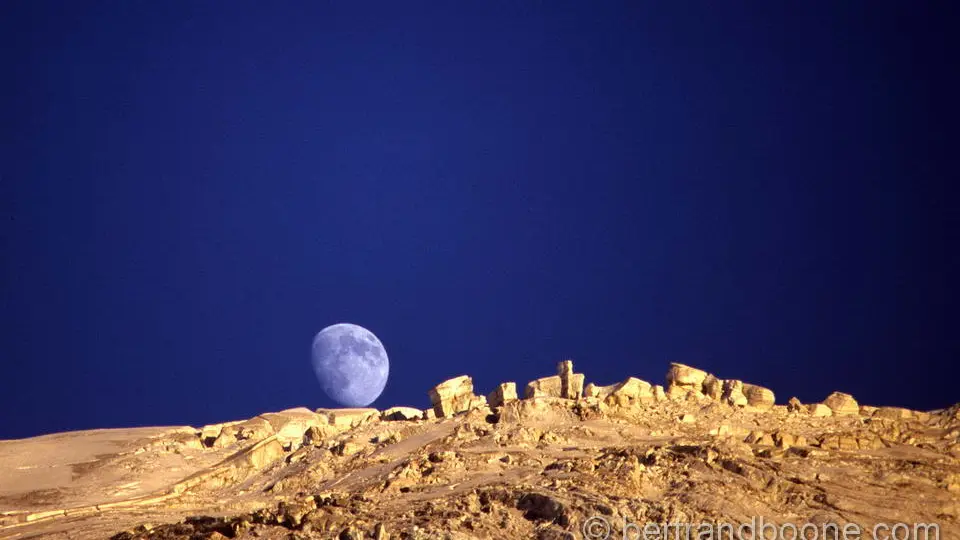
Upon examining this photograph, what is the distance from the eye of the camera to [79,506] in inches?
782

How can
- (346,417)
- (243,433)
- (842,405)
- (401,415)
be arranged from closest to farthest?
(842,405), (401,415), (243,433), (346,417)

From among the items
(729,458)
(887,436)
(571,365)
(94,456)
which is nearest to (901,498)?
(729,458)

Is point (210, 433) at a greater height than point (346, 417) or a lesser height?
lesser

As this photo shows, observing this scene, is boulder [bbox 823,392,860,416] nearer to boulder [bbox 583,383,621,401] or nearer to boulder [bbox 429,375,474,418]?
boulder [bbox 583,383,621,401]

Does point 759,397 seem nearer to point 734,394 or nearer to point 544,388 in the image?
point 734,394

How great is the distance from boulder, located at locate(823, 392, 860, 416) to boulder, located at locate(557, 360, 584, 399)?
17.7 feet

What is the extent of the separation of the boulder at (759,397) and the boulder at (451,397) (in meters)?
6.19

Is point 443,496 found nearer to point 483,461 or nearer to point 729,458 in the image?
point 483,461

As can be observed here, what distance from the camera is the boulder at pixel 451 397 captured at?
23.1 meters

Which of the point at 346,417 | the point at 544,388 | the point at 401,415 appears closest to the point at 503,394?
the point at 544,388

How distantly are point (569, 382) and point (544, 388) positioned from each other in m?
0.58

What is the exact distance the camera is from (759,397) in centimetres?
2222

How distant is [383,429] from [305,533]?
8.69 m

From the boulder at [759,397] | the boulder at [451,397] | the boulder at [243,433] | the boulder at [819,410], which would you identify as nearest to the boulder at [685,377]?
the boulder at [759,397]
